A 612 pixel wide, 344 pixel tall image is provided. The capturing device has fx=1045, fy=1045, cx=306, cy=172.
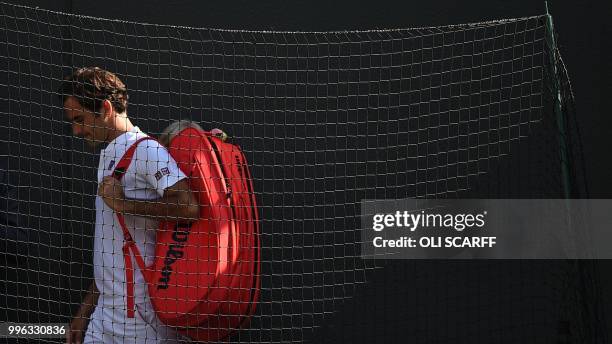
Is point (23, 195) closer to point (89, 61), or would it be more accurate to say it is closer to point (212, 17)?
point (89, 61)

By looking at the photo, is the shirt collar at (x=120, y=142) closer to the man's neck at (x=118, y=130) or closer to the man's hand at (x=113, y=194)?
the man's neck at (x=118, y=130)

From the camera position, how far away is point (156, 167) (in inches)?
140

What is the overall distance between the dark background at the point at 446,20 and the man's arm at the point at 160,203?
6.15 ft

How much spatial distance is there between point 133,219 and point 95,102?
0.43m

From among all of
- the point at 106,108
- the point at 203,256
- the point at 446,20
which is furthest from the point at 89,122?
the point at 446,20

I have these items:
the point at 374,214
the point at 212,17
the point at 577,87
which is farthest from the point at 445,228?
the point at 212,17

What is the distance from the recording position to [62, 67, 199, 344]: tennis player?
140 inches

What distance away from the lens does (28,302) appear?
505cm

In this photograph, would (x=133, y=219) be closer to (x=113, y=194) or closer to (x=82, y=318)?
(x=113, y=194)

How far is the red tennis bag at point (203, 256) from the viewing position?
3568 mm

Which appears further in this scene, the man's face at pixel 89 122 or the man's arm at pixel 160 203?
the man's face at pixel 89 122

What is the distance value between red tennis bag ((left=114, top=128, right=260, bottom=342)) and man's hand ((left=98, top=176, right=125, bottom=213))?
0.05 m

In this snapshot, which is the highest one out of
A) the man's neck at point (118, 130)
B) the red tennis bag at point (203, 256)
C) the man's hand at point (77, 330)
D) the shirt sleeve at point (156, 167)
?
the man's neck at point (118, 130)

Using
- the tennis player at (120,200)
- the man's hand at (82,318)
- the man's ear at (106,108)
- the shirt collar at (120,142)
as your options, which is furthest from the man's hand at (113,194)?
the man's hand at (82,318)
